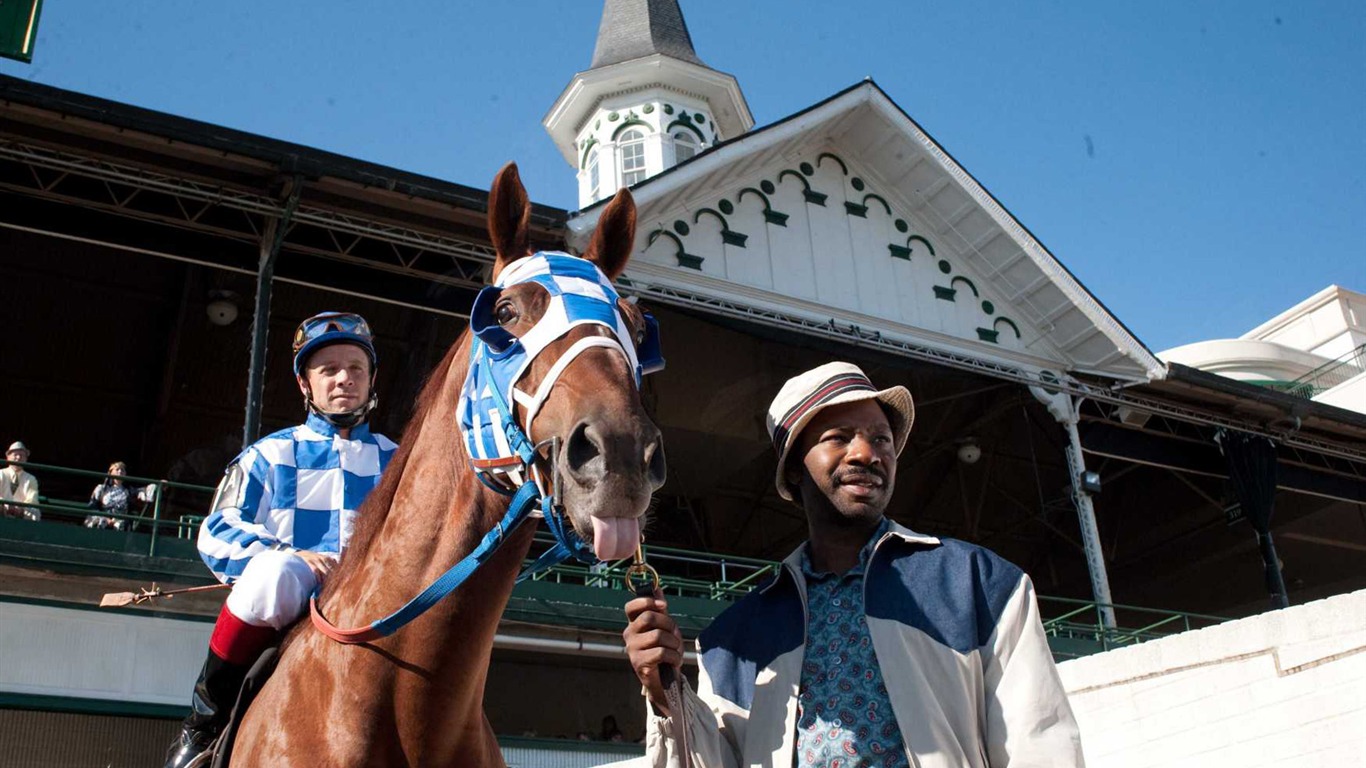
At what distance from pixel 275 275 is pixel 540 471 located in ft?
36.1

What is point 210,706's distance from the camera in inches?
134

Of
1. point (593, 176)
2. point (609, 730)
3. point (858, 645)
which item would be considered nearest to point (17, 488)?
point (609, 730)

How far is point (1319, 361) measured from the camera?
3083 cm

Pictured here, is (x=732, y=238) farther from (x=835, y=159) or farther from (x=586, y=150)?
(x=586, y=150)

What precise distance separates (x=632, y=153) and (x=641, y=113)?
955mm

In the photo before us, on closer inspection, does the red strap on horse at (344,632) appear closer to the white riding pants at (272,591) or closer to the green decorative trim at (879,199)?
the white riding pants at (272,591)

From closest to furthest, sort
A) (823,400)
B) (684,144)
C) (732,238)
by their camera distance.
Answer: (823,400)
(732,238)
(684,144)

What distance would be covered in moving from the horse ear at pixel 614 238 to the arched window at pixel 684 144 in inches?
786

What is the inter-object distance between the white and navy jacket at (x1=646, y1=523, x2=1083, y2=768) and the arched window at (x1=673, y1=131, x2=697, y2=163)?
20.6 m

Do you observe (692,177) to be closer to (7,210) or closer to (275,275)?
(275,275)

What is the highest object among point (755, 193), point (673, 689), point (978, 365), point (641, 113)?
point (641, 113)

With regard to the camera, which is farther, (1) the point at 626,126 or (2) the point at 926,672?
(1) the point at 626,126

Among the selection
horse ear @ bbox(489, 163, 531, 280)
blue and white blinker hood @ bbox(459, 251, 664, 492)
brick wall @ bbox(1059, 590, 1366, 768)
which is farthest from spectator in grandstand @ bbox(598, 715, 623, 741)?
blue and white blinker hood @ bbox(459, 251, 664, 492)

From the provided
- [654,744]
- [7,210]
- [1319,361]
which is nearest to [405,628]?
[654,744]
